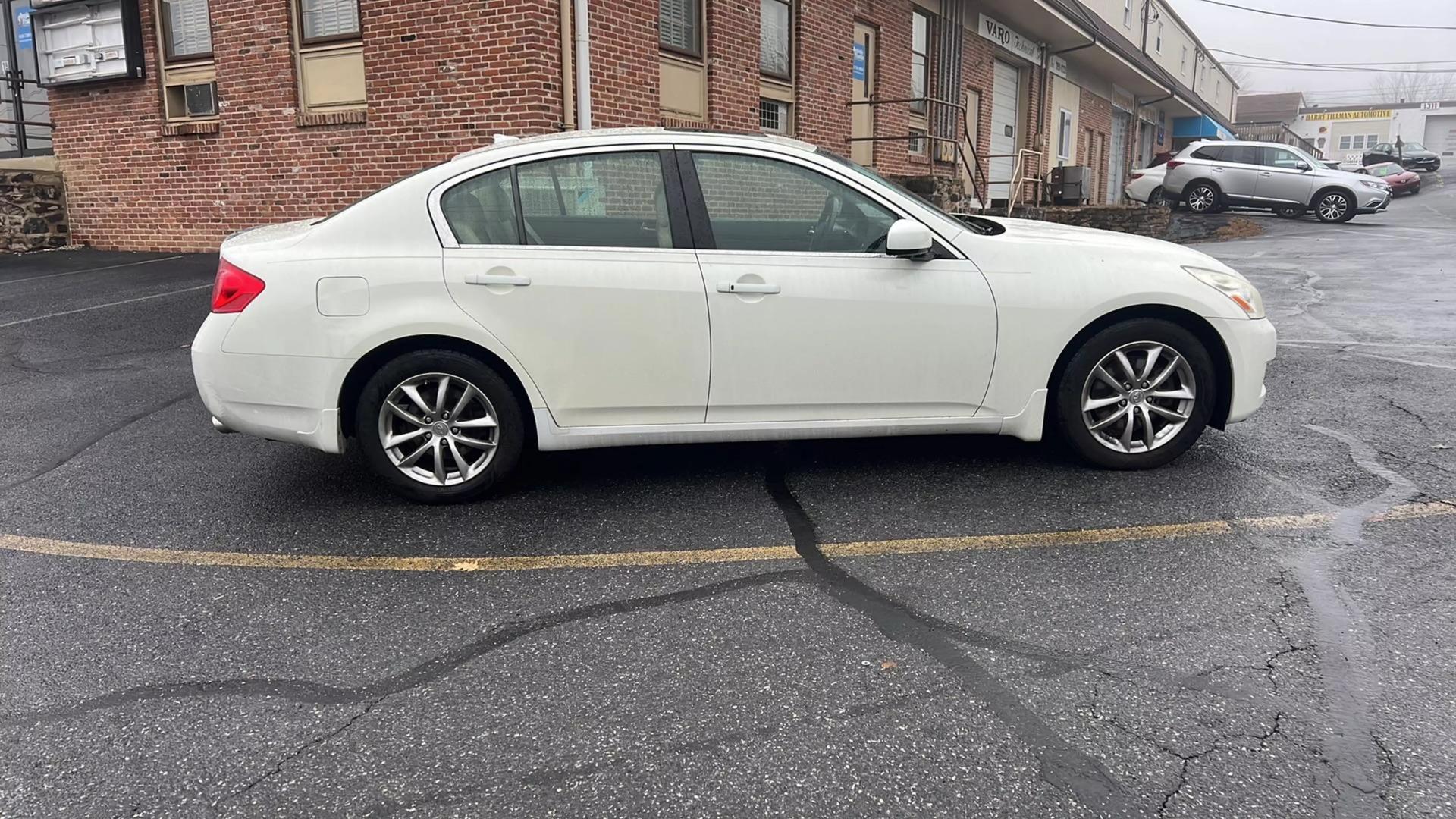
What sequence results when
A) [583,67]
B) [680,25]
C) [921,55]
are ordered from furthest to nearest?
[921,55] → [680,25] → [583,67]

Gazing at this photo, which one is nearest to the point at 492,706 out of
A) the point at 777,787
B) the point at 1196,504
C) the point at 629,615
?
the point at 629,615

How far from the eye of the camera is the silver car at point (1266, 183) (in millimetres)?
22875

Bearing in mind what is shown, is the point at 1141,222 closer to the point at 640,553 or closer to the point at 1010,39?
the point at 1010,39

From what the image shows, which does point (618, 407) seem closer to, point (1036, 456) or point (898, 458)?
point (898, 458)

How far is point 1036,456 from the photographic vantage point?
5.13 m

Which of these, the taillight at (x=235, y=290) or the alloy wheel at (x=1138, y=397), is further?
the alloy wheel at (x=1138, y=397)

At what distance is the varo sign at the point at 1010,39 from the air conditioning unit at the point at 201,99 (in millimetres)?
14169

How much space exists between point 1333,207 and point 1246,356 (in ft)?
72.3

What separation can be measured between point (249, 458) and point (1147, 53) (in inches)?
1411

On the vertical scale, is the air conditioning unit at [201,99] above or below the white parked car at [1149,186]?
above

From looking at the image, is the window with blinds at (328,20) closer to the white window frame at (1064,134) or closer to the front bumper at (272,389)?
the front bumper at (272,389)

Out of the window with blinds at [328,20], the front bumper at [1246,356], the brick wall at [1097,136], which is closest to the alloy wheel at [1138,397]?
the front bumper at [1246,356]

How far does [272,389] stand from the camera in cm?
434

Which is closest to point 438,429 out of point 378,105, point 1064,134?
point 378,105
